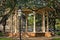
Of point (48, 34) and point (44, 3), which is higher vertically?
point (44, 3)

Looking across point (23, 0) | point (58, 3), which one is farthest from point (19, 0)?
point (58, 3)

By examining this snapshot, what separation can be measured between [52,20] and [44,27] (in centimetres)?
842

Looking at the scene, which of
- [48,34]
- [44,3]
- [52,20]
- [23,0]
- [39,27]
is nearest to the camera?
[23,0]

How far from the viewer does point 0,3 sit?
16016 millimetres

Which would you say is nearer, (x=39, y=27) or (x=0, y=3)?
(x=0, y=3)

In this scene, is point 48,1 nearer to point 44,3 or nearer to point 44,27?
point 44,3

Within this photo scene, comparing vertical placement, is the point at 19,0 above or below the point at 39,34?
above

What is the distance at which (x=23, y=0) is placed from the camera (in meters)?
12.5

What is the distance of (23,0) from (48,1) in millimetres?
2465

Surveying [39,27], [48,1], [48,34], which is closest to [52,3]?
[48,1]

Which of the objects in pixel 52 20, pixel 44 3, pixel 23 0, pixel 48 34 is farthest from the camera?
pixel 52 20

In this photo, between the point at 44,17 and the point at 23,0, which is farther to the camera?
the point at 44,17

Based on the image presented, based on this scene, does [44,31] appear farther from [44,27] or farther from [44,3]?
[44,3]

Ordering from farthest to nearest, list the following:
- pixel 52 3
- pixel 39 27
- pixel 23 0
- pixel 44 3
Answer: pixel 39 27 < pixel 44 3 < pixel 52 3 < pixel 23 0
